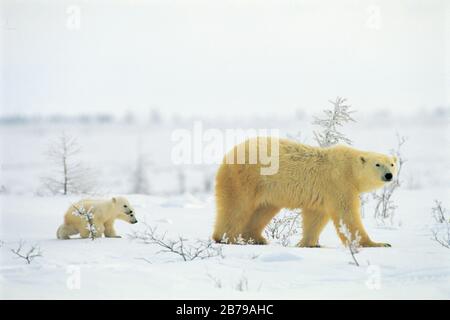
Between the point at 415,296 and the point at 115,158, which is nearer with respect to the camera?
the point at 415,296

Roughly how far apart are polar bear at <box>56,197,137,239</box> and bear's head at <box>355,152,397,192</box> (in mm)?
2867

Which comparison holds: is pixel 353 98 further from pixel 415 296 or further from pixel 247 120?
pixel 415 296

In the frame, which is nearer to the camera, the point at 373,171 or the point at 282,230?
the point at 373,171

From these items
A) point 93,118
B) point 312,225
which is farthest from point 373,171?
point 93,118

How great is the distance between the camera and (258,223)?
7441 mm

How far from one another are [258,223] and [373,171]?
149 cm

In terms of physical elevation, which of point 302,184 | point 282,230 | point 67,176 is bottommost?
point 282,230

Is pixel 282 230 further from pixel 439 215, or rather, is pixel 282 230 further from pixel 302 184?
pixel 439 215

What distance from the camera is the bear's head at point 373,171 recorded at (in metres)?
7.02

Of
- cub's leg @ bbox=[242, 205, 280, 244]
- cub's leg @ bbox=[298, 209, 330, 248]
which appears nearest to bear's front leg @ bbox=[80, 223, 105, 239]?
cub's leg @ bbox=[242, 205, 280, 244]

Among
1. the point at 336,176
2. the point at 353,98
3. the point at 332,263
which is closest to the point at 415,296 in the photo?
the point at 332,263

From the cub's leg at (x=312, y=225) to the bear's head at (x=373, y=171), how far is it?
22.8 inches

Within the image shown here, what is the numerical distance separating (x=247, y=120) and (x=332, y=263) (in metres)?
53.8
